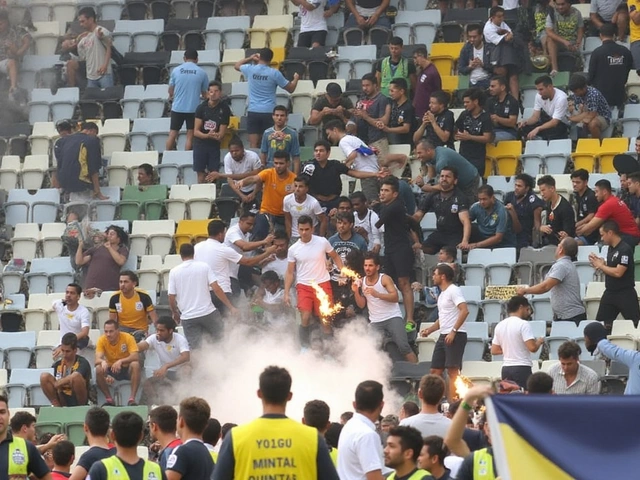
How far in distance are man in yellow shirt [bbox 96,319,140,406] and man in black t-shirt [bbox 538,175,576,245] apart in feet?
14.7

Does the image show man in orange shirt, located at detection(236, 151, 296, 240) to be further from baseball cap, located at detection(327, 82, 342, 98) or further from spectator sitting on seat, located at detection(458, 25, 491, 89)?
spectator sitting on seat, located at detection(458, 25, 491, 89)

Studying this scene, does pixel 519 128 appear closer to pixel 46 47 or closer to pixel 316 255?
pixel 316 255

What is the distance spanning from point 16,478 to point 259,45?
1391 cm

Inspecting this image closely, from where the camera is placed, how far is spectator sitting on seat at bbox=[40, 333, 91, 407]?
17.1 meters

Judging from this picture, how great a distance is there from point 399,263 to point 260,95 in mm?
4040

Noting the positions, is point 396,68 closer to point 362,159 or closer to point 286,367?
point 362,159

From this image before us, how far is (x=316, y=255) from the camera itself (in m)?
17.3

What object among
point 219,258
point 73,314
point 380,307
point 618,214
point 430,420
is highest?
point 618,214

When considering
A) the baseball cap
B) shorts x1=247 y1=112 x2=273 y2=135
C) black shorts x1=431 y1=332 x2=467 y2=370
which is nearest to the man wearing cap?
the baseball cap

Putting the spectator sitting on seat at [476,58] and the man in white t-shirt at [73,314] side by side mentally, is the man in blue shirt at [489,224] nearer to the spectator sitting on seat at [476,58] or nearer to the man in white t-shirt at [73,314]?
the spectator sitting on seat at [476,58]

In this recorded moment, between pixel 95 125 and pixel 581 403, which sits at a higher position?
pixel 95 125

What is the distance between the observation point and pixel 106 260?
62.3ft

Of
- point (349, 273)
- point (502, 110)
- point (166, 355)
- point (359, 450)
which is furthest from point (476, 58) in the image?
point (359, 450)

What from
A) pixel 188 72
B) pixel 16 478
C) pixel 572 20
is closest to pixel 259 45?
pixel 188 72
